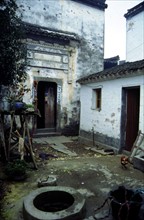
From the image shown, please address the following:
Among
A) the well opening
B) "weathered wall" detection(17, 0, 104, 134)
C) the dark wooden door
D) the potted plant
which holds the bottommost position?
the well opening

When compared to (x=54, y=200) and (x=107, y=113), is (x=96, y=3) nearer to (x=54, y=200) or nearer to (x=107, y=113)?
(x=107, y=113)

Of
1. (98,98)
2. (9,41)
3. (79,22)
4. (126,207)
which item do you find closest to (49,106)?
(98,98)

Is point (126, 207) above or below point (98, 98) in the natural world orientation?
below

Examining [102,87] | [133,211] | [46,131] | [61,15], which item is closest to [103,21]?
[61,15]

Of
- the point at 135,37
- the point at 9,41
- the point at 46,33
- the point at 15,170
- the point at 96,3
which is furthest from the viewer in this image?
the point at 135,37

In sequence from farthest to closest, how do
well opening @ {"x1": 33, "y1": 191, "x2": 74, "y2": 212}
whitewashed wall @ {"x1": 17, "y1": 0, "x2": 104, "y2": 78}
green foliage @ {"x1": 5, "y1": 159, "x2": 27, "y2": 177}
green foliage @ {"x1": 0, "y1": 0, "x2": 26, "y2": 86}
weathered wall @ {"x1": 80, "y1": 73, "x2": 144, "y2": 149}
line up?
1. whitewashed wall @ {"x1": 17, "y1": 0, "x2": 104, "y2": 78}
2. weathered wall @ {"x1": 80, "y1": 73, "x2": 144, "y2": 149}
3. green foliage @ {"x1": 0, "y1": 0, "x2": 26, "y2": 86}
4. green foliage @ {"x1": 5, "y1": 159, "x2": 27, "y2": 177}
5. well opening @ {"x1": 33, "y1": 191, "x2": 74, "y2": 212}

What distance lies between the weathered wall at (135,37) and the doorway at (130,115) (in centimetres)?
781

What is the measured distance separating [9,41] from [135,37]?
12101mm

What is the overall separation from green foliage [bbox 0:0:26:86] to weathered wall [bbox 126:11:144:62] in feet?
35.5

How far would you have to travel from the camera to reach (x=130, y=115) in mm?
10219

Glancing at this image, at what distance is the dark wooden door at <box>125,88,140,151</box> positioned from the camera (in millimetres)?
9891

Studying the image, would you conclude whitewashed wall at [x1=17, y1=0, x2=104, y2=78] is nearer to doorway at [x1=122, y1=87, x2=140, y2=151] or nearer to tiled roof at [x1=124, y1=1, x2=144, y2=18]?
tiled roof at [x1=124, y1=1, x2=144, y2=18]

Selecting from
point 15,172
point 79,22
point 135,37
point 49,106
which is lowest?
point 15,172

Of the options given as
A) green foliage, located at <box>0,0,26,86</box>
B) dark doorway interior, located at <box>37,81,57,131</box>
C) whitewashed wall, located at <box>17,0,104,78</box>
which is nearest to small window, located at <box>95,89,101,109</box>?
whitewashed wall, located at <box>17,0,104,78</box>
